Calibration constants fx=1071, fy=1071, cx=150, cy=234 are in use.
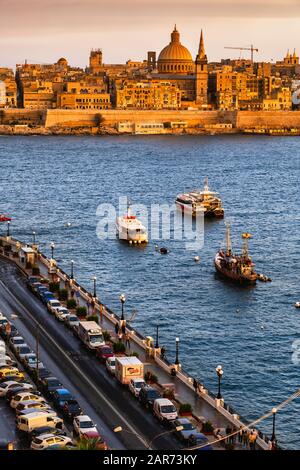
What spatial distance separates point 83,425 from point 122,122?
71674 mm

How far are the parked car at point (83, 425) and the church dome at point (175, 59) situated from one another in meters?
87.1

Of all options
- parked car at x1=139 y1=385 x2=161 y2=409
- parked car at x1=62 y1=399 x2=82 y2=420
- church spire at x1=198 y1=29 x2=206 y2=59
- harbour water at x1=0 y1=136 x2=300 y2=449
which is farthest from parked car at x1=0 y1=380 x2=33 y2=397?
church spire at x1=198 y1=29 x2=206 y2=59

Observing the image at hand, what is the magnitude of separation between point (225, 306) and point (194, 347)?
10.8 ft

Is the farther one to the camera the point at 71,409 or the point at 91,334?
the point at 91,334

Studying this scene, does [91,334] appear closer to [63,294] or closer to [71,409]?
[71,409]

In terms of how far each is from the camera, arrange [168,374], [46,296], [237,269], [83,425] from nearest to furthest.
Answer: [83,425]
[168,374]
[46,296]
[237,269]

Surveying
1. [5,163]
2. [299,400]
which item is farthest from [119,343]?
[5,163]

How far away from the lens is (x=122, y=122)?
8250 centimetres

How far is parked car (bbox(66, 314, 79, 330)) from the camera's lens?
16.4 metres

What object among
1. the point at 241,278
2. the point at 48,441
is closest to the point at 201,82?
the point at 241,278

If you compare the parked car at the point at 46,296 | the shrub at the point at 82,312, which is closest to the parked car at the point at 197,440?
the shrub at the point at 82,312

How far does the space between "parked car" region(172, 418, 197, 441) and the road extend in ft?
0.31

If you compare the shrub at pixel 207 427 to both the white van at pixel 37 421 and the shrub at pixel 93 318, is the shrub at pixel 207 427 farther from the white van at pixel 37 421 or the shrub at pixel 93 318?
the shrub at pixel 93 318
